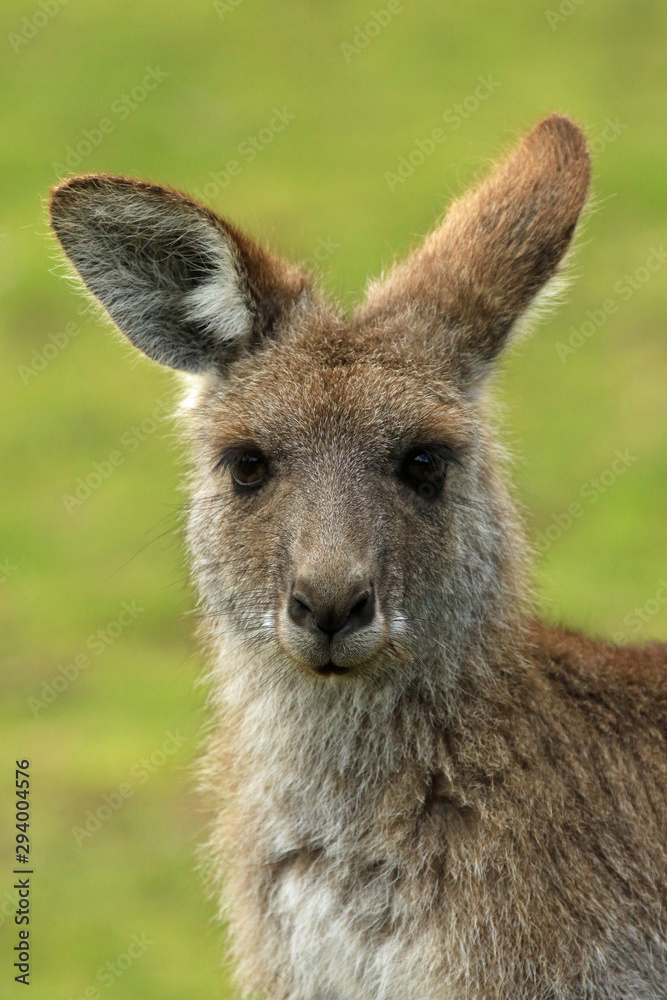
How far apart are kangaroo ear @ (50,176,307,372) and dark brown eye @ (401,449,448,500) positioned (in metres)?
0.87

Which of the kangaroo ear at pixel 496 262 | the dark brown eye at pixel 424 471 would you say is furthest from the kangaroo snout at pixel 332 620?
the kangaroo ear at pixel 496 262

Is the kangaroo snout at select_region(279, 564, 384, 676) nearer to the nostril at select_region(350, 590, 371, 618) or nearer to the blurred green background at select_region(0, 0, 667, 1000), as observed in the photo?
the nostril at select_region(350, 590, 371, 618)

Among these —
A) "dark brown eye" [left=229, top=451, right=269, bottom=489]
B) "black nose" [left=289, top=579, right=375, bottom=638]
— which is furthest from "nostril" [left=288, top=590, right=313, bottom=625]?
"dark brown eye" [left=229, top=451, right=269, bottom=489]

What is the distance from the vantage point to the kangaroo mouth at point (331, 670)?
19.2 feet

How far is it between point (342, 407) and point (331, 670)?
3.33 feet

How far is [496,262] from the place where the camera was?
21.9 feet

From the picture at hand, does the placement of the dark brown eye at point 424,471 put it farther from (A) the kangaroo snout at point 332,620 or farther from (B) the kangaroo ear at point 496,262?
(A) the kangaroo snout at point 332,620

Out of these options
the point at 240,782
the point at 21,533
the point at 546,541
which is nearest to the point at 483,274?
the point at 240,782

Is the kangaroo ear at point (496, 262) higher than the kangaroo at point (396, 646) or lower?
higher

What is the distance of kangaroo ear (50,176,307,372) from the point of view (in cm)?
642

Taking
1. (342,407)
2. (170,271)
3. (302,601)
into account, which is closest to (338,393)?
(342,407)

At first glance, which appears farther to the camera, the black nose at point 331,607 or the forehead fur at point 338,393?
the forehead fur at point 338,393

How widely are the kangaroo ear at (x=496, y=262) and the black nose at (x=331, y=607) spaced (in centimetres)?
131

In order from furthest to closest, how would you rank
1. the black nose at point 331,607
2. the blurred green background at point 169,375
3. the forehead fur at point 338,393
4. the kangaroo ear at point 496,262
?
1. the blurred green background at point 169,375
2. the kangaroo ear at point 496,262
3. the forehead fur at point 338,393
4. the black nose at point 331,607
